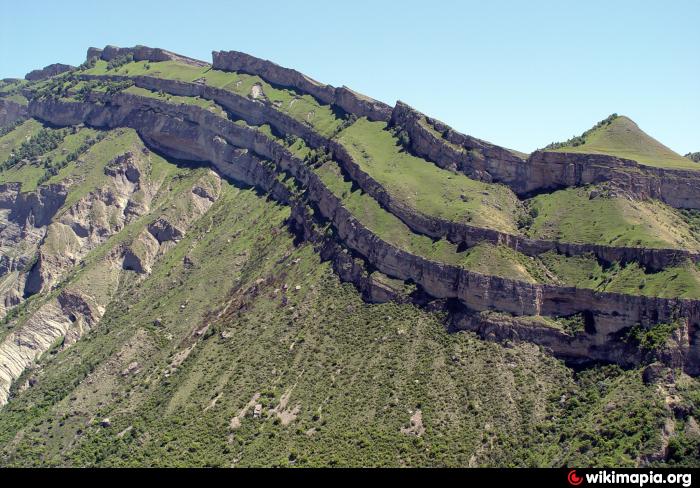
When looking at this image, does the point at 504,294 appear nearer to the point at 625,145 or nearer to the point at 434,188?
the point at 434,188

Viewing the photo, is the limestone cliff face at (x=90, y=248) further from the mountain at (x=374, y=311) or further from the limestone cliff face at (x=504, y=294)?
the limestone cliff face at (x=504, y=294)

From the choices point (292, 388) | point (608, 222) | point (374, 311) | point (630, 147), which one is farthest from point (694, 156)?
point (292, 388)

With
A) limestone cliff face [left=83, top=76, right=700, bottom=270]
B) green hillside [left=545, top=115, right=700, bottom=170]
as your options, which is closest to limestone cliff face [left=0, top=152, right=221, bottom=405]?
limestone cliff face [left=83, top=76, right=700, bottom=270]

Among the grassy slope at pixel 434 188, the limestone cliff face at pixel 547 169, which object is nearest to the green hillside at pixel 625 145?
the limestone cliff face at pixel 547 169

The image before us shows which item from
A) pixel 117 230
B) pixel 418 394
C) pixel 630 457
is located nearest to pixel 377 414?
pixel 418 394

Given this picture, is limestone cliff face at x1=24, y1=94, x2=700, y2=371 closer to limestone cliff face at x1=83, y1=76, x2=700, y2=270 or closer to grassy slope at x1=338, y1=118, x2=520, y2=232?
limestone cliff face at x1=83, y1=76, x2=700, y2=270

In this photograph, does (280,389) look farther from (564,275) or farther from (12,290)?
(12,290)
